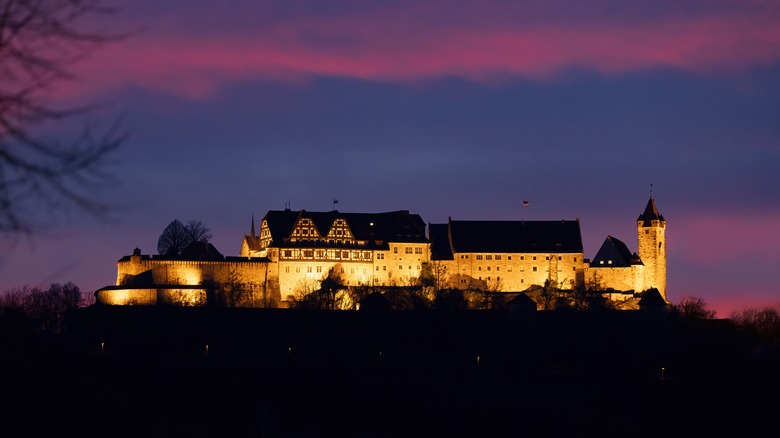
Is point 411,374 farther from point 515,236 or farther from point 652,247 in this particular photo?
point 652,247

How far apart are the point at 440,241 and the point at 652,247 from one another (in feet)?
68.1

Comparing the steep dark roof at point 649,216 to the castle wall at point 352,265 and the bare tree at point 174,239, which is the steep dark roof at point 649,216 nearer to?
the castle wall at point 352,265

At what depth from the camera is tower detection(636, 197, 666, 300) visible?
117938 mm

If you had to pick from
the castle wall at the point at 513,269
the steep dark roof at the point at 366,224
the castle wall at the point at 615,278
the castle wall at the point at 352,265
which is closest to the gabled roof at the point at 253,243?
the steep dark roof at the point at 366,224

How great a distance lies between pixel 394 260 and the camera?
116m

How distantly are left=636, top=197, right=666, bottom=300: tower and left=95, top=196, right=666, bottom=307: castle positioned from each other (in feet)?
0.37

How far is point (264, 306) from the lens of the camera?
106m

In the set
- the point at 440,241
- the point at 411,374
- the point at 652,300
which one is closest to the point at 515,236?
the point at 440,241

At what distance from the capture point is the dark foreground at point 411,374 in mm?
69500

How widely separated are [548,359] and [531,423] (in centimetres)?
1478

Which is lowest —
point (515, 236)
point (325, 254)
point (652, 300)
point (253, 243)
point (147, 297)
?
point (652, 300)

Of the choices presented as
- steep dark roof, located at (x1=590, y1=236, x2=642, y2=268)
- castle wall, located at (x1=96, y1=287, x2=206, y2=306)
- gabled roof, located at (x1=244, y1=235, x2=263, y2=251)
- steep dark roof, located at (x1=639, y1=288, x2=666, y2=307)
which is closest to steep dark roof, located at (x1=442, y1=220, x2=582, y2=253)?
steep dark roof, located at (x1=590, y1=236, x2=642, y2=268)

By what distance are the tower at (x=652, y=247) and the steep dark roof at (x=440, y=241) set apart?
18753 millimetres

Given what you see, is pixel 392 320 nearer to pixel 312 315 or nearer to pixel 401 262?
pixel 312 315
